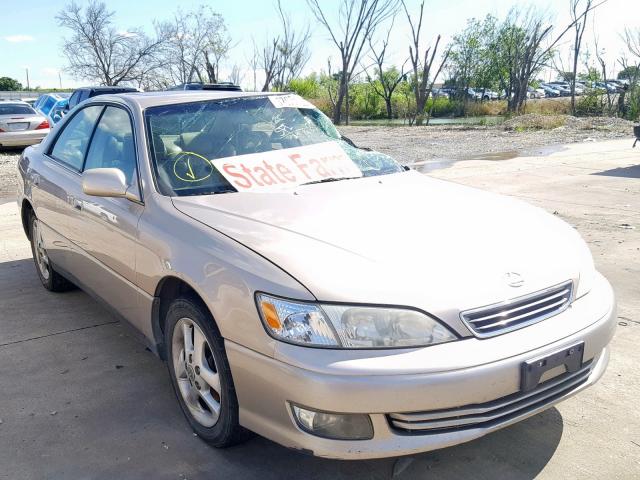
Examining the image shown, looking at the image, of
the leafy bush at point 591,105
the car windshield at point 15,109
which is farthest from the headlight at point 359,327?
the leafy bush at point 591,105

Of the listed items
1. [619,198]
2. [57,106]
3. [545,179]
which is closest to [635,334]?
[619,198]

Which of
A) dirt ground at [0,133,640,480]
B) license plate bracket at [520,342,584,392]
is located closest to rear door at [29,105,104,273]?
dirt ground at [0,133,640,480]

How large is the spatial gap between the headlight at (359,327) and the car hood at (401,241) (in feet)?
0.14

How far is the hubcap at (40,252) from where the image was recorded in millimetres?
4652

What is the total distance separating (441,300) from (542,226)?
0.97 meters

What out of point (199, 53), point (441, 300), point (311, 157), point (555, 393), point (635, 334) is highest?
point (199, 53)

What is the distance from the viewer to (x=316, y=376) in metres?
2.02

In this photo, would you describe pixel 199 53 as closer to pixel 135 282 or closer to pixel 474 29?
pixel 474 29

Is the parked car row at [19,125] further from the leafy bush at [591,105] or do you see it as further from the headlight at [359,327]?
the leafy bush at [591,105]

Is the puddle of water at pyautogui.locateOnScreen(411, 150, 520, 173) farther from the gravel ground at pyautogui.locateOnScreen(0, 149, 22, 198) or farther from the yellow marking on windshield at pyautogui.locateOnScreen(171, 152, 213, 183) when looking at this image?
the yellow marking on windshield at pyautogui.locateOnScreen(171, 152, 213, 183)

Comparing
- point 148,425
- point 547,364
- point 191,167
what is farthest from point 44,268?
point 547,364

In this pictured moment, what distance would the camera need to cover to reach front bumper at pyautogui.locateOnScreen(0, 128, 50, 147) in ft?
48.8

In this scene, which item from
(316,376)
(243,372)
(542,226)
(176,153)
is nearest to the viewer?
(316,376)

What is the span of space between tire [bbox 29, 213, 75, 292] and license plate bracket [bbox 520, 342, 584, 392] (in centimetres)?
361
